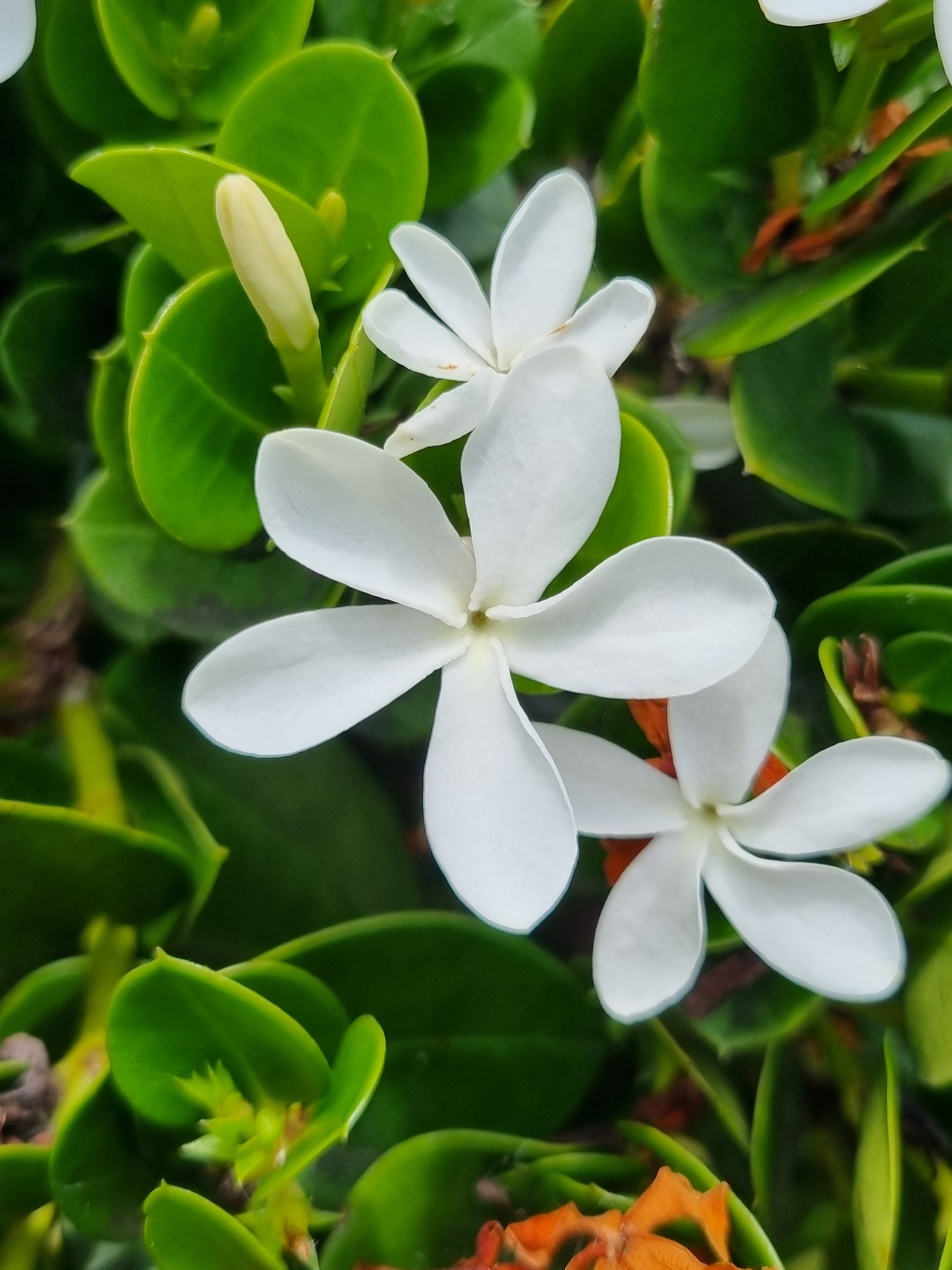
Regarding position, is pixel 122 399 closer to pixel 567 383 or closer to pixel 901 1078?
pixel 567 383

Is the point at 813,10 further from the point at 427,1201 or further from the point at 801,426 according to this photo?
the point at 427,1201

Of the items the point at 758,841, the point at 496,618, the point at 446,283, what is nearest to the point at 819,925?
the point at 758,841

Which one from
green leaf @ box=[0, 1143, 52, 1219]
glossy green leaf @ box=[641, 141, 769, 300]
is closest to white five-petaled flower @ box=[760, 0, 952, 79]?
glossy green leaf @ box=[641, 141, 769, 300]

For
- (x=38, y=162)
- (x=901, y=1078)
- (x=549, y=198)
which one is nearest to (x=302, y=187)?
(x=549, y=198)

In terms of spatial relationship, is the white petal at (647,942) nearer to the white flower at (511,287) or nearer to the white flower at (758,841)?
the white flower at (758,841)

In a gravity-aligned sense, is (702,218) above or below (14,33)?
below

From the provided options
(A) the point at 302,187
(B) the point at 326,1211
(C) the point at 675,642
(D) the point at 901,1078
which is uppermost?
(A) the point at 302,187

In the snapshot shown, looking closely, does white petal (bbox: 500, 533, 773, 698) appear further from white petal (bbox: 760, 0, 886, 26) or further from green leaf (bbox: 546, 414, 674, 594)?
white petal (bbox: 760, 0, 886, 26)
